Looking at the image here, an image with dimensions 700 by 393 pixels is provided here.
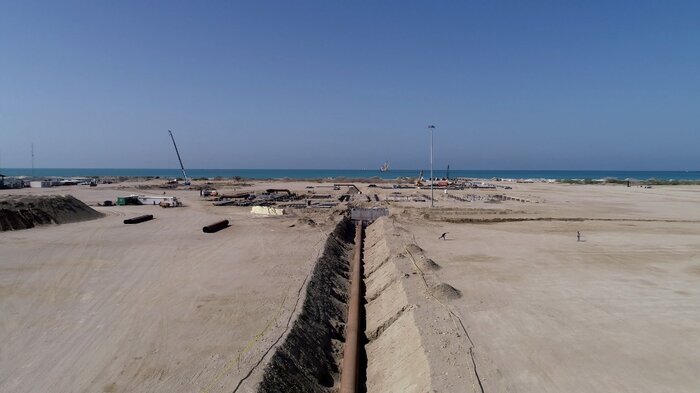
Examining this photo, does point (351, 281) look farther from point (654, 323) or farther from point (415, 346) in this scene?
point (654, 323)

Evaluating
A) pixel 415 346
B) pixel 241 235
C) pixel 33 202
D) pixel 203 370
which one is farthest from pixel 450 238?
pixel 33 202

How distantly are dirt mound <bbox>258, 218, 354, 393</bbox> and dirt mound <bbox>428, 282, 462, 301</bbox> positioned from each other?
126 inches

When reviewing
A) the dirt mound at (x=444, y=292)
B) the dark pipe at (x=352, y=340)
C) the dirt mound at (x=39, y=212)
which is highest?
the dirt mound at (x=39, y=212)

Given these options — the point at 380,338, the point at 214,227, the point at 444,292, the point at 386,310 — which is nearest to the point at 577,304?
the point at 444,292

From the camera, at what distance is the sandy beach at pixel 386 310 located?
10.8 meters

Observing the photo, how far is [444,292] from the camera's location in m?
16.2

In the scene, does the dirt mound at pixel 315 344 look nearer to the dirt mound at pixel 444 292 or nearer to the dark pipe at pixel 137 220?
the dirt mound at pixel 444 292

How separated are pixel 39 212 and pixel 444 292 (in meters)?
32.7

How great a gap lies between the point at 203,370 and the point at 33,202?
108ft

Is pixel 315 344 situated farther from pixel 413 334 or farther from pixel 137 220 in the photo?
pixel 137 220

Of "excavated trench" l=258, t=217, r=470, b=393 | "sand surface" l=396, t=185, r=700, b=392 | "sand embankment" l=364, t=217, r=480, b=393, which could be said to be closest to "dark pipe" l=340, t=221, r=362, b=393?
"excavated trench" l=258, t=217, r=470, b=393

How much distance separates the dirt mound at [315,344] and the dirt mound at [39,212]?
24.9 meters

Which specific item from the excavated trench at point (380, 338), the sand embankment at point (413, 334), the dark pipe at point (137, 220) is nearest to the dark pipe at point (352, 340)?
the excavated trench at point (380, 338)

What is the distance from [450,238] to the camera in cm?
2955
